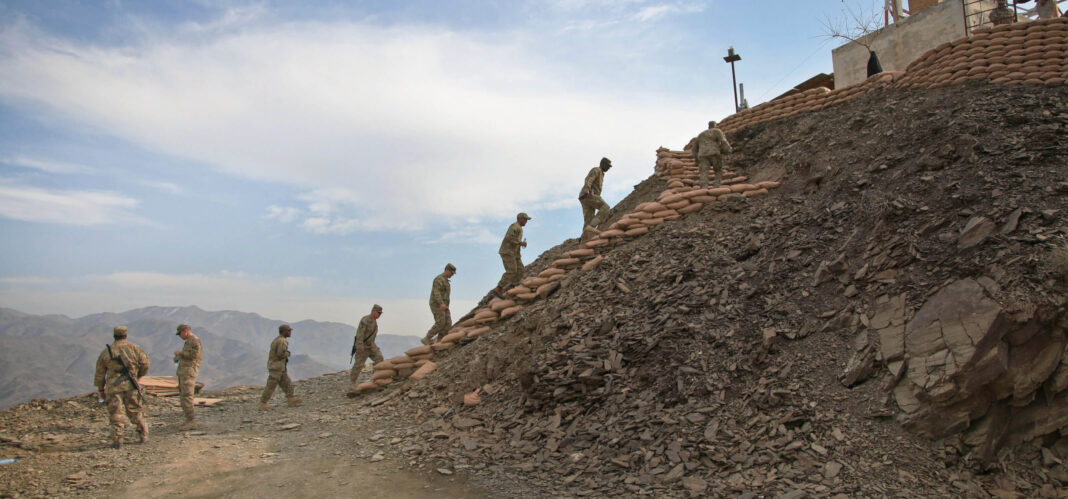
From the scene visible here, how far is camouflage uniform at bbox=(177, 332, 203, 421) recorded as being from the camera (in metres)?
7.84

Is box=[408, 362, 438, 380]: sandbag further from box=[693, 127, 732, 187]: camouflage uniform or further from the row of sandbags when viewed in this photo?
box=[693, 127, 732, 187]: camouflage uniform

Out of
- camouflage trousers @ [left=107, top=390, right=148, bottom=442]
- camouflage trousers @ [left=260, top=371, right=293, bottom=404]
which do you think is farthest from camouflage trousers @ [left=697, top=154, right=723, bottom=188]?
camouflage trousers @ [left=107, top=390, right=148, bottom=442]

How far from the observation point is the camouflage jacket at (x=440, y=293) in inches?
402

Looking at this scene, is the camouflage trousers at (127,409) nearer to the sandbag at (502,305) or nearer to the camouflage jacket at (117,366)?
the camouflage jacket at (117,366)

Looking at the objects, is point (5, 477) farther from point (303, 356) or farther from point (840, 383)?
point (303, 356)

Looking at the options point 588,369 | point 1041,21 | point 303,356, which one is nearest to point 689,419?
point 588,369

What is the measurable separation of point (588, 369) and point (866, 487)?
9.24 feet

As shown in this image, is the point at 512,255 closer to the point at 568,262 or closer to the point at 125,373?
the point at 568,262

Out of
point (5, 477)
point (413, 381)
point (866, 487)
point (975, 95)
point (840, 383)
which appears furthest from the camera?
point (975, 95)

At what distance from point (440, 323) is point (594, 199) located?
3.53 m

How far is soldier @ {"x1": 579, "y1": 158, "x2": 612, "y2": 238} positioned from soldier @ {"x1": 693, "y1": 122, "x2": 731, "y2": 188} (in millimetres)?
1605

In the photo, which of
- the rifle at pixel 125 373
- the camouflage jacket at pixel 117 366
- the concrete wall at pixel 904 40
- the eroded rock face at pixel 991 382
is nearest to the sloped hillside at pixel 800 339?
the eroded rock face at pixel 991 382

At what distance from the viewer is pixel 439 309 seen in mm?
10188

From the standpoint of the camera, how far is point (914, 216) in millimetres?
6750
